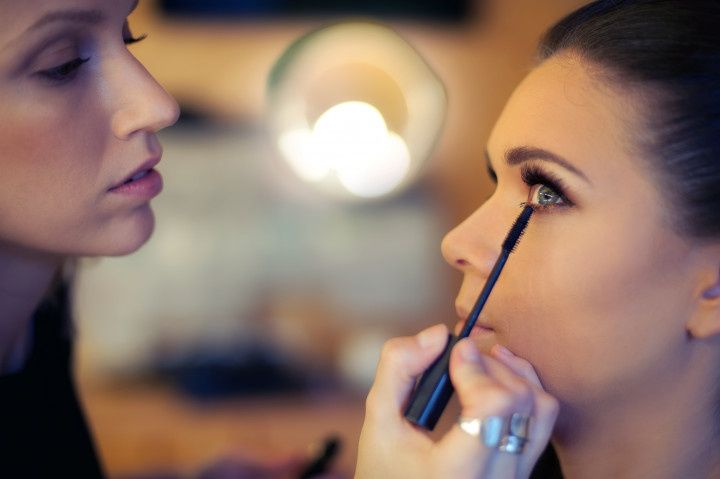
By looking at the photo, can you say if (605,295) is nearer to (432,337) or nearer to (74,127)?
(432,337)

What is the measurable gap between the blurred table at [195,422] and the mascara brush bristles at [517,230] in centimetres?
80

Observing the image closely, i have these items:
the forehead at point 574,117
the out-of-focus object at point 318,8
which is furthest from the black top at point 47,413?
the out-of-focus object at point 318,8

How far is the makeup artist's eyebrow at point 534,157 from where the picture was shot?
629mm

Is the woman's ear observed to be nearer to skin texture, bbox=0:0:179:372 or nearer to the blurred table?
skin texture, bbox=0:0:179:372

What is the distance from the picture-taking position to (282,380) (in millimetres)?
1567

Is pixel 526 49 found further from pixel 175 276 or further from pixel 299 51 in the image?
pixel 175 276

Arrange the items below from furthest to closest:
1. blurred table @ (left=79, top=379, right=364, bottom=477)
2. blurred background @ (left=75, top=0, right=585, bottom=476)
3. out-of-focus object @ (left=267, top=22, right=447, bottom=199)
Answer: blurred background @ (left=75, top=0, right=585, bottom=476)
blurred table @ (left=79, top=379, right=364, bottom=477)
out-of-focus object @ (left=267, top=22, right=447, bottom=199)

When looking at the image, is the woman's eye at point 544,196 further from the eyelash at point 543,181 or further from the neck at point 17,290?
the neck at point 17,290

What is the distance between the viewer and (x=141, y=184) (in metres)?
0.67

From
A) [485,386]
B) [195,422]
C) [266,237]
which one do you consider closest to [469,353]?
[485,386]

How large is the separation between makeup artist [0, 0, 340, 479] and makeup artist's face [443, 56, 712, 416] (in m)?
0.29

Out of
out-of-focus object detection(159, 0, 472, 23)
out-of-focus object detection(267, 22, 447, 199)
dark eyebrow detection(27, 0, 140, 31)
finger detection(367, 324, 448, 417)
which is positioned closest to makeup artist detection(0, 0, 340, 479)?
dark eyebrow detection(27, 0, 140, 31)

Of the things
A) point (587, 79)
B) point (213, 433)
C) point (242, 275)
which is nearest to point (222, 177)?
point (242, 275)

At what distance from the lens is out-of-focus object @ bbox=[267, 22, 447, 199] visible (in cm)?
127
